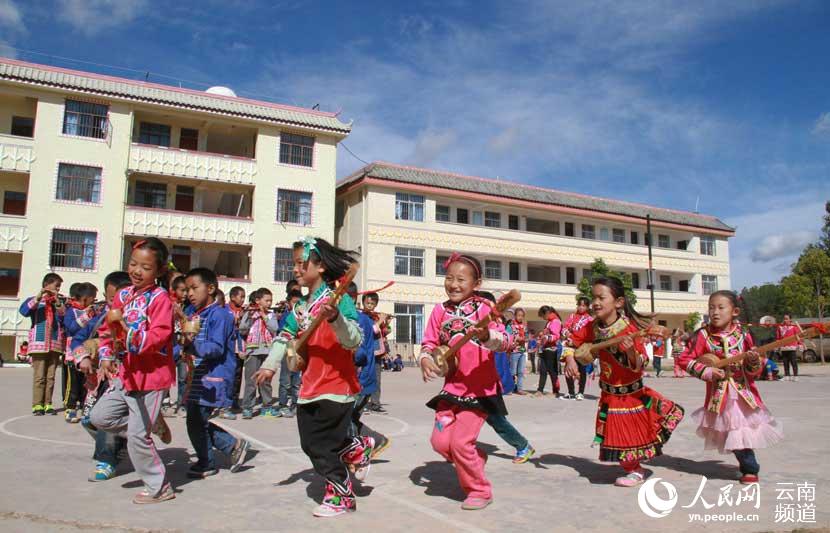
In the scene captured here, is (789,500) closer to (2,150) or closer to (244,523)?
(244,523)

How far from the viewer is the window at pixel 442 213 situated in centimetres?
3600

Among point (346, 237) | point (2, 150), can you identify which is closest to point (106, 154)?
point (2, 150)

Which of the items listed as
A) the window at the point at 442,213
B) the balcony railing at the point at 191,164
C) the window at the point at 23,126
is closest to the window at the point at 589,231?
the window at the point at 442,213

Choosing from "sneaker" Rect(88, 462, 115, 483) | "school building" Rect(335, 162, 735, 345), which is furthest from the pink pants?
"school building" Rect(335, 162, 735, 345)

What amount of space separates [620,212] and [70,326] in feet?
126

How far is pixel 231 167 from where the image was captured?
97.2 ft

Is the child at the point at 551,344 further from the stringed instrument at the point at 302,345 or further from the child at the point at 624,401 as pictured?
the stringed instrument at the point at 302,345

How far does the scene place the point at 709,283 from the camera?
1809 inches

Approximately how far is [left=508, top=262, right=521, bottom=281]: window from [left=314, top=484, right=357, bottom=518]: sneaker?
3527 centimetres

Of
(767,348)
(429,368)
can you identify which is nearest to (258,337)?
(429,368)

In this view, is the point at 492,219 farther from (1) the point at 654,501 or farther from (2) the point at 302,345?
(2) the point at 302,345

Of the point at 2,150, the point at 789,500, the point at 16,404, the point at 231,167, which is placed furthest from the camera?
the point at 231,167

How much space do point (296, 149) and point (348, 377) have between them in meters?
28.0

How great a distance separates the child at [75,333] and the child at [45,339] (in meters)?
0.19
